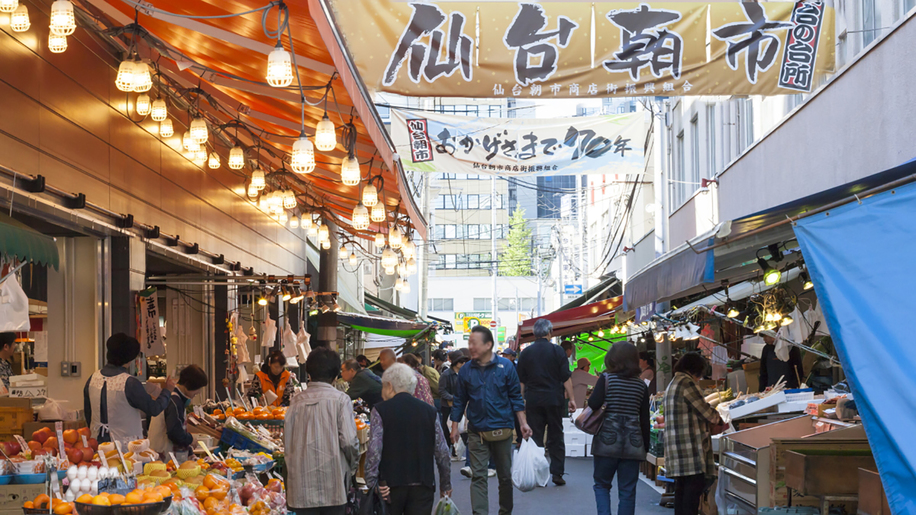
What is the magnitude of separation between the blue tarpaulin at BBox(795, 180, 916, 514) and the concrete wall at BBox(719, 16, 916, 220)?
4587 mm

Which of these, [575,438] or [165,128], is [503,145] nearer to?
[575,438]

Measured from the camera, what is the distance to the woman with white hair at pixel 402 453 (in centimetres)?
666

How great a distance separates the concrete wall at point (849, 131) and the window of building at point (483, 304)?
166 ft

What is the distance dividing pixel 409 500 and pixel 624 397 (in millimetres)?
2301

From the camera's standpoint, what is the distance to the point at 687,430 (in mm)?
7797

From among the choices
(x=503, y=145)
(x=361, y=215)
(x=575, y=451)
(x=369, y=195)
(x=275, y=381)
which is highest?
(x=503, y=145)

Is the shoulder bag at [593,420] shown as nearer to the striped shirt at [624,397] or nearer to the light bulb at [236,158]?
the striped shirt at [624,397]

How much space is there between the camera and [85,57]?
863 cm

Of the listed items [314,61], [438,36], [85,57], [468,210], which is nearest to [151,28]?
[85,57]

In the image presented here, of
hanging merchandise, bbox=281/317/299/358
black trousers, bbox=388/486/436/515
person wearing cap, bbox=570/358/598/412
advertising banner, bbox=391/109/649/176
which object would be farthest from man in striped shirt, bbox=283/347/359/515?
person wearing cap, bbox=570/358/598/412

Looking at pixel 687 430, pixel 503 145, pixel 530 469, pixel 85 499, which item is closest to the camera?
pixel 85 499

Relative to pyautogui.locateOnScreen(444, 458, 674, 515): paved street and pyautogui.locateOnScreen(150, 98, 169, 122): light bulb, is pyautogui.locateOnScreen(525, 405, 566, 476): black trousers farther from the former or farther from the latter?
pyautogui.locateOnScreen(150, 98, 169, 122): light bulb

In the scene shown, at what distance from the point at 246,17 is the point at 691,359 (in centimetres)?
488

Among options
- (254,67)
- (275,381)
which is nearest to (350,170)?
(254,67)
